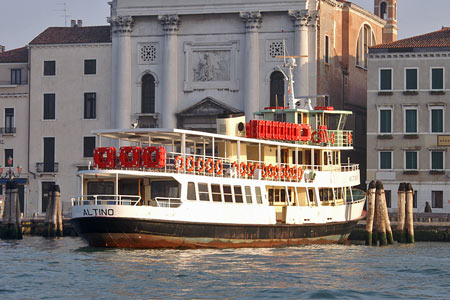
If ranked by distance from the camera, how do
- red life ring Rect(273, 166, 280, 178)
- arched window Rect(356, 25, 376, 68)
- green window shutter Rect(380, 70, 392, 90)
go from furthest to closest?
1. arched window Rect(356, 25, 376, 68)
2. green window shutter Rect(380, 70, 392, 90)
3. red life ring Rect(273, 166, 280, 178)

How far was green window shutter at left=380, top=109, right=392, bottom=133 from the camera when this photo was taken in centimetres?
7088

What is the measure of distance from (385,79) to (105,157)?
29.2m

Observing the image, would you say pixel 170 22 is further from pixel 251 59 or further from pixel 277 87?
pixel 277 87

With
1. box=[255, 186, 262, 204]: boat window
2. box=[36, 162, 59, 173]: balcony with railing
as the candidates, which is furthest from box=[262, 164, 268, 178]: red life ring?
box=[36, 162, 59, 173]: balcony with railing

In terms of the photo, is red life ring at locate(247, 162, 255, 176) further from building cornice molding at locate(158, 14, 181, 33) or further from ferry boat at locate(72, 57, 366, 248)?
building cornice molding at locate(158, 14, 181, 33)

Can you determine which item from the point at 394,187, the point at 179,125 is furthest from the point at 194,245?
the point at 179,125

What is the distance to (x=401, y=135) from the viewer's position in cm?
7050

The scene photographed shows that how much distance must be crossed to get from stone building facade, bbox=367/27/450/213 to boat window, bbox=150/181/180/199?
2752 cm

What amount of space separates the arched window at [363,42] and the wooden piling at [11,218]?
110ft

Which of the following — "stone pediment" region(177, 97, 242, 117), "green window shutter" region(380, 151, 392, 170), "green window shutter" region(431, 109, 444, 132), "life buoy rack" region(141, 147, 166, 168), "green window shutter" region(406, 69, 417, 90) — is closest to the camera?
"life buoy rack" region(141, 147, 166, 168)

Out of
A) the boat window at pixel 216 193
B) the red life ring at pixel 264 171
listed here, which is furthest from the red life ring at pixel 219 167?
the red life ring at pixel 264 171

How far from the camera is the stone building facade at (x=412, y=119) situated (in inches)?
2756

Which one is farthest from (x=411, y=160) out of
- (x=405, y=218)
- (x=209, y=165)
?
(x=209, y=165)

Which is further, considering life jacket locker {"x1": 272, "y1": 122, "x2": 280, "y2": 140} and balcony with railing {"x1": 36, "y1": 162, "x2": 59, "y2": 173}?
balcony with railing {"x1": 36, "y1": 162, "x2": 59, "y2": 173}
